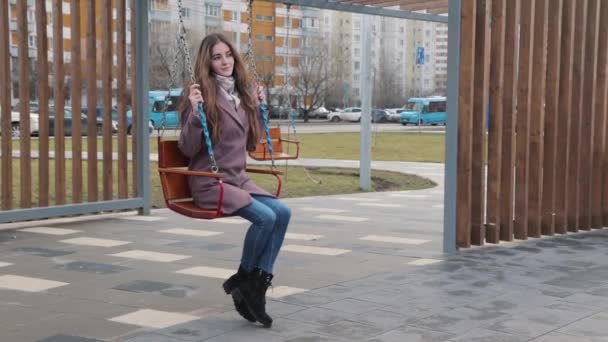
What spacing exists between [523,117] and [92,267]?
4082 millimetres

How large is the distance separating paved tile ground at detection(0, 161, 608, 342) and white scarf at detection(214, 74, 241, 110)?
1.28 meters

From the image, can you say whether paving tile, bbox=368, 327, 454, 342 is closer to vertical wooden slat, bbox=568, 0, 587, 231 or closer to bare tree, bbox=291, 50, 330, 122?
vertical wooden slat, bbox=568, 0, 587, 231

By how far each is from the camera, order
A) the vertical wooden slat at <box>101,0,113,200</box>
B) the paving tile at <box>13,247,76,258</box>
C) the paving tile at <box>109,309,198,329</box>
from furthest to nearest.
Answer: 1. the vertical wooden slat at <box>101,0,113,200</box>
2. the paving tile at <box>13,247,76,258</box>
3. the paving tile at <box>109,309,198,329</box>

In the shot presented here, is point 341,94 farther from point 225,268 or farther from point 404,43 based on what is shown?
point 225,268

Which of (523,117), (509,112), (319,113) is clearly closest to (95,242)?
(509,112)

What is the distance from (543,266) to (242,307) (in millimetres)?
3023

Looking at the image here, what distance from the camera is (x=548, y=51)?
830cm

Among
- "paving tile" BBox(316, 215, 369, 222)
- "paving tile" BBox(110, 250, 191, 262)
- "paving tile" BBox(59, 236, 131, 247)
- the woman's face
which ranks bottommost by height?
"paving tile" BBox(316, 215, 369, 222)

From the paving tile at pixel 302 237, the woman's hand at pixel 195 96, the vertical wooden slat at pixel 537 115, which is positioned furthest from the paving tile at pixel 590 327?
the paving tile at pixel 302 237

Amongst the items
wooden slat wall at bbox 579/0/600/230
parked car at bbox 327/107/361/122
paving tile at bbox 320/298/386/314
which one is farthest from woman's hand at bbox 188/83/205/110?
parked car at bbox 327/107/361/122

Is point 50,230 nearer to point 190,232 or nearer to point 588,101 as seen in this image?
point 190,232

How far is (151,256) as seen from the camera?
23.8 ft

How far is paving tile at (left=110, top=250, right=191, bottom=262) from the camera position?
7148mm

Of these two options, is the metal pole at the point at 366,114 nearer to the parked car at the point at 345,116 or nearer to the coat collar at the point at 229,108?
the coat collar at the point at 229,108
